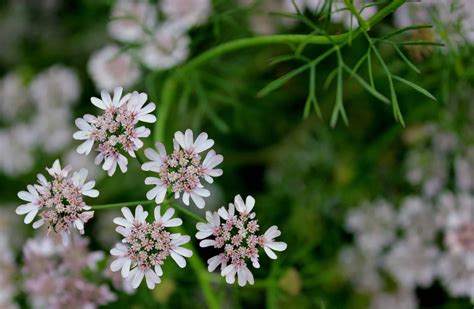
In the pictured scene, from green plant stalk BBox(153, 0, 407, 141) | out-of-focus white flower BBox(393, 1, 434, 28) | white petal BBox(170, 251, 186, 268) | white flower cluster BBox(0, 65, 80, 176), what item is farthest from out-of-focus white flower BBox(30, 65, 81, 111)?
white petal BBox(170, 251, 186, 268)

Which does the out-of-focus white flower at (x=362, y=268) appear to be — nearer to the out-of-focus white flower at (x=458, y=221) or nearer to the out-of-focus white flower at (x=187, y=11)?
the out-of-focus white flower at (x=458, y=221)

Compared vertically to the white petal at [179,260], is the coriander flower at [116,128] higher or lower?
higher

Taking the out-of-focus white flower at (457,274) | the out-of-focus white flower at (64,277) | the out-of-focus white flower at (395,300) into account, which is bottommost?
the out-of-focus white flower at (395,300)

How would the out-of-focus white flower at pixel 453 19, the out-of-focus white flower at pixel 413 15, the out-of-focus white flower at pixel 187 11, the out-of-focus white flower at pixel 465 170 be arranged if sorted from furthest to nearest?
the out-of-focus white flower at pixel 187 11
the out-of-focus white flower at pixel 465 170
the out-of-focus white flower at pixel 413 15
the out-of-focus white flower at pixel 453 19

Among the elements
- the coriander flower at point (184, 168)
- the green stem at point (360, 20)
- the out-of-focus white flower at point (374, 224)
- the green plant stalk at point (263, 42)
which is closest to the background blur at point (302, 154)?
the out-of-focus white flower at point (374, 224)

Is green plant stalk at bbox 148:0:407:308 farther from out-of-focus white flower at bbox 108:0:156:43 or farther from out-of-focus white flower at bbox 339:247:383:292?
out-of-focus white flower at bbox 339:247:383:292

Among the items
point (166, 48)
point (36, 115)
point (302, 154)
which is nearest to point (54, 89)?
point (36, 115)

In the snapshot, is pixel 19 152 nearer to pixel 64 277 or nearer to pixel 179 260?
pixel 64 277
